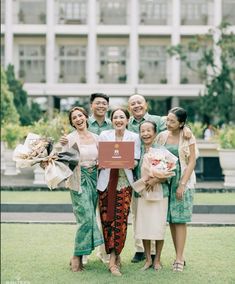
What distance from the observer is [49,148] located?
12.6 ft

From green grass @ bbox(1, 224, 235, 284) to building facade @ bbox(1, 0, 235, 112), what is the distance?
20.5 meters

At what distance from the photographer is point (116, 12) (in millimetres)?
26109

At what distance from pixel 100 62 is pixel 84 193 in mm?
22663

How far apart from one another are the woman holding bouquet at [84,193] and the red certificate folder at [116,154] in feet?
1.36

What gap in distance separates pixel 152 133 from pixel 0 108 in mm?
14508

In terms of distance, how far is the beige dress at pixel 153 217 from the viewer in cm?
396

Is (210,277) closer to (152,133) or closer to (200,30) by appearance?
(152,133)

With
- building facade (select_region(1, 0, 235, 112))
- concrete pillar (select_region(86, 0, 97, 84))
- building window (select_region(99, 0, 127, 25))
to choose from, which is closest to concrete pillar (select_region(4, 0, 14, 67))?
building facade (select_region(1, 0, 235, 112))

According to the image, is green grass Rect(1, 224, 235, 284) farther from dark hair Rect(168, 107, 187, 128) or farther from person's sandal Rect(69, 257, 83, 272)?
dark hair Rect(168, 107, 187, 128)

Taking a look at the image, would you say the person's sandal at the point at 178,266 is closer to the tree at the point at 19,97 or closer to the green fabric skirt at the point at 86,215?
the green fabric skirt at the point at 86,215

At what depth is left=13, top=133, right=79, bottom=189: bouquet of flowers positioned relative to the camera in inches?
147

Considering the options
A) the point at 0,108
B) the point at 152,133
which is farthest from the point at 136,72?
the point at 152,133

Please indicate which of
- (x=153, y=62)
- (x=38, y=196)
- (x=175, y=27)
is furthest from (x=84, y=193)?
(x=153, y=62)

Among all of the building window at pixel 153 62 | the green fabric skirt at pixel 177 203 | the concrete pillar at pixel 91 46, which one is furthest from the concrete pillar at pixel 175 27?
the green fabric skirt at pixel 177 203
